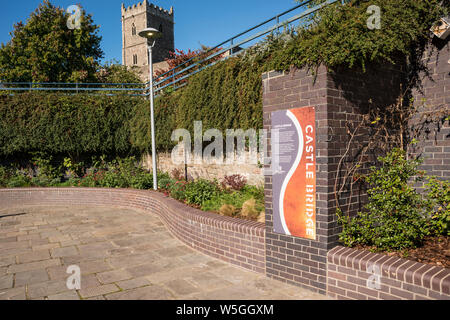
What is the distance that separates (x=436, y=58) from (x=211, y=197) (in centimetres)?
467

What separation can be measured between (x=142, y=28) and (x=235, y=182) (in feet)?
164

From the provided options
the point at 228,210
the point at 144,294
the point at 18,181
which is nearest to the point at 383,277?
the point at 144,294

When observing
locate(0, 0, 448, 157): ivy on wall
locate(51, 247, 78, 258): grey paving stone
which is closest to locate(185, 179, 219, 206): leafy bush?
locate(0, 0, 448, 157): ivy on wall

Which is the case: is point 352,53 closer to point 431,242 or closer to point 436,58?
point 436,58

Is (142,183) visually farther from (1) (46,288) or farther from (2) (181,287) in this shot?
(2) (181,287)

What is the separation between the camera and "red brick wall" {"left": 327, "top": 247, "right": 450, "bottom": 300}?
104 inches

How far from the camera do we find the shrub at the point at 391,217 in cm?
341

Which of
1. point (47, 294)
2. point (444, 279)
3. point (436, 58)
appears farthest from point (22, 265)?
point (436, 58)

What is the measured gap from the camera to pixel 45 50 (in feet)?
70.3

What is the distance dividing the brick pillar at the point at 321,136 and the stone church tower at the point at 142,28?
155ft

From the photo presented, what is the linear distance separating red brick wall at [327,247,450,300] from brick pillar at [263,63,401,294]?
165mm

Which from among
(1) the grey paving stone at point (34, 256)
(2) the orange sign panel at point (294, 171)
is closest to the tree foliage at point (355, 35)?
(2) the orange sign panel at point (294, 171)

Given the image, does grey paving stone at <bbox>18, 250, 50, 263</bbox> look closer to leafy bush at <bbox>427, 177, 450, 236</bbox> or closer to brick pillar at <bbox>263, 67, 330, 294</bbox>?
brick pillar at <bbox>263, 67, 330, 294</bbox>

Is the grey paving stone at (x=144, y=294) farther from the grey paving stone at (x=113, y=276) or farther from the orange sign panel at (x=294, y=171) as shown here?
the orange sign panel at (x=294, y=171)
